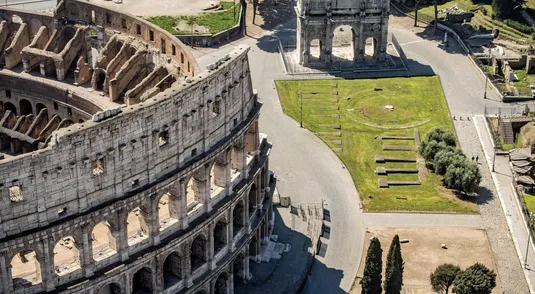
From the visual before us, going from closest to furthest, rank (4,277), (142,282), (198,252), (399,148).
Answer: (4,277), (142,282), (198,252), (399,148)

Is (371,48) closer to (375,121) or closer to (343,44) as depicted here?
(343,44)

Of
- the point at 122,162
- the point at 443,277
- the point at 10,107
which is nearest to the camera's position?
the point at 122,162

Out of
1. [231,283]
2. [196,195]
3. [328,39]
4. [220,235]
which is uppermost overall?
[196,195]

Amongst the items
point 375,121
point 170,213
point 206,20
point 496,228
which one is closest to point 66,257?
point 170,213

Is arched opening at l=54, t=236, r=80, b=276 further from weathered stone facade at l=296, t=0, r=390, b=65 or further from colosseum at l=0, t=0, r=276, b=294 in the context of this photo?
weathered stone facade at l=296, t=0, r=390, b=65

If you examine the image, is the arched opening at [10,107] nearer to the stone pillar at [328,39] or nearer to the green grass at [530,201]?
the stone pillar at [328,39]

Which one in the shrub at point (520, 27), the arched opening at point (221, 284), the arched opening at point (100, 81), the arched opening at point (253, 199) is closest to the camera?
the arched opening at point (221, 284)

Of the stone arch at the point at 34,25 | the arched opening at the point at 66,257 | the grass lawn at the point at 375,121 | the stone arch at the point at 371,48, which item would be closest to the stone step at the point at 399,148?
the grass lawn at the point at 375,121

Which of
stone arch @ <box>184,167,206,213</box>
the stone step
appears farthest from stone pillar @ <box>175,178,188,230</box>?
the stone step
